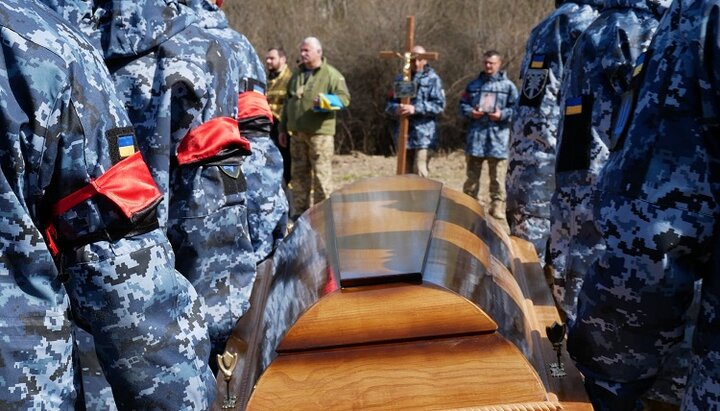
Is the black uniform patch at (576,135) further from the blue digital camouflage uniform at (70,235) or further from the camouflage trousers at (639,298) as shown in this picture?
the blue digital camouflage uniform at (70,235)

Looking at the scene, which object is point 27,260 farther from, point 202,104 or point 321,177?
point 321,177

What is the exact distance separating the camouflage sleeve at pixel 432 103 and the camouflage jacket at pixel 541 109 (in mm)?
4422

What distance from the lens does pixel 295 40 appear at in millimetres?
15148

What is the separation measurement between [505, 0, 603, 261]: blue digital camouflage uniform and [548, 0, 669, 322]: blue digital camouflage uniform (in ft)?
2.20

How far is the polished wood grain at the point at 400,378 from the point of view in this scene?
5.17 ft

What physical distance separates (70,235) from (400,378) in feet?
2.40

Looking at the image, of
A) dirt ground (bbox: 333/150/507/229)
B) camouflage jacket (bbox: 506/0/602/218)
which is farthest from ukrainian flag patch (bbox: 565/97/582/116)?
dirt ground (bbox: 333/150/507/229)

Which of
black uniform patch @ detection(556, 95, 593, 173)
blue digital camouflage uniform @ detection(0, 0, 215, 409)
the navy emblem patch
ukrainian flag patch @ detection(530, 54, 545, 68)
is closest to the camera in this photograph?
blue digital camouflage uniform @ detection(0, 0, 215, 409)

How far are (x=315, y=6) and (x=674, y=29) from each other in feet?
50.3

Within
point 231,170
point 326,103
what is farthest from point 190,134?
point 326,103

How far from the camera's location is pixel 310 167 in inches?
314

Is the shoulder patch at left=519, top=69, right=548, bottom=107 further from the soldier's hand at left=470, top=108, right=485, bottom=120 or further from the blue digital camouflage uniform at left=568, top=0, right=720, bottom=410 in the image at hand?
the soldier's hand at left=470, top=108, right=485, bottom=120

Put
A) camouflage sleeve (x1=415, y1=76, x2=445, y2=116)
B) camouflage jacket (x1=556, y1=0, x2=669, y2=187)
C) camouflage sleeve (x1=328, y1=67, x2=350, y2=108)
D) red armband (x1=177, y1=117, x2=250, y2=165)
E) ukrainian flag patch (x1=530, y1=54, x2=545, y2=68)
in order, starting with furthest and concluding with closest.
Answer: camouflage sleeve (x1=415, y1=76, x2=445, y2=116)
camouflage sleeve (x1=328, y1=67, x2=350, y2=108)
ukrainian flag patch (x1=530, y1=54, x2=545, y2=68)
camouflage jacket (x1=556, y1=0, x2=669, y2=187)
red armband (x1=177, y1=117, x2=250, y2=165)

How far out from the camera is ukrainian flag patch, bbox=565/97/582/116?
10.1ft
